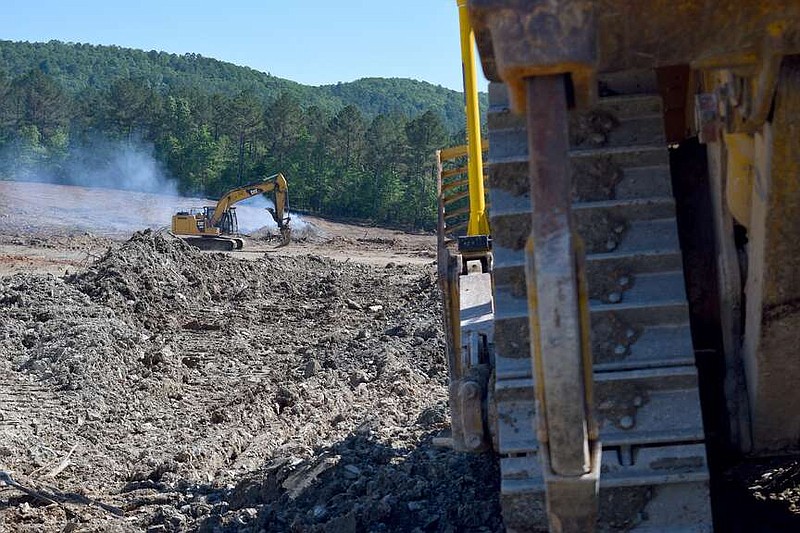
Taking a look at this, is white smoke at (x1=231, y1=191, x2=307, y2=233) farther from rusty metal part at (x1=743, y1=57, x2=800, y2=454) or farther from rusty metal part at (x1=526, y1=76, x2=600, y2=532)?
rusty metal part at (x1=526, y1=76, x2=600, y2=532)

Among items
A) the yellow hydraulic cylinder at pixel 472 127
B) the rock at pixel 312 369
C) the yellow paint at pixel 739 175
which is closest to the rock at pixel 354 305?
the rock at pixel 312 369

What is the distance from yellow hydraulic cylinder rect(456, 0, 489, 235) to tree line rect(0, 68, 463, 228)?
3407 centimetres

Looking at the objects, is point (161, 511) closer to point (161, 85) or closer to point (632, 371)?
point (632, 371)

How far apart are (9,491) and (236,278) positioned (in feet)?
34.2

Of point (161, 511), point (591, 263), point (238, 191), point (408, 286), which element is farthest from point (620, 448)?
point (238, 191)

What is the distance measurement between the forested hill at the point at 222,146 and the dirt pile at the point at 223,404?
27381 millimetres

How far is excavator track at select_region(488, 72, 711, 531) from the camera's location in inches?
127

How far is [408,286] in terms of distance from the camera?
54.3 feet

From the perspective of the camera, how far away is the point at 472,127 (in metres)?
6.53

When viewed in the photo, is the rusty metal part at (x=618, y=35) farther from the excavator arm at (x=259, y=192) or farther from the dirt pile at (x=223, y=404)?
the excavator arm at (x=259, y=192)

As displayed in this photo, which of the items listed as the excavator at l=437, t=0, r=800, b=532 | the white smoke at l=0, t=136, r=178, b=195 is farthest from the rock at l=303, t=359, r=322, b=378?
the white smoke at l=0, t=136, r=178, b=195

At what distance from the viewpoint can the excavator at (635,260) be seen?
2.12m

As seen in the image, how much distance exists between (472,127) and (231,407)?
3397mm

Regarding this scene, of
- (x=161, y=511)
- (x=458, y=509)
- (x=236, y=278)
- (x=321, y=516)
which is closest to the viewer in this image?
(x=458, y=509)
